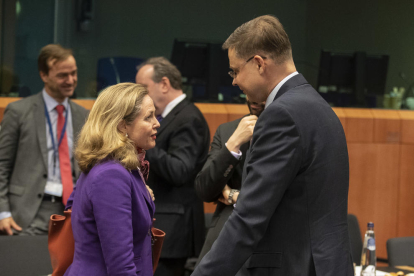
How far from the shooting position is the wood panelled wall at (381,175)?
5.04 m

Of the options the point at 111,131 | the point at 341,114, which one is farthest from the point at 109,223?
the point at 341,114

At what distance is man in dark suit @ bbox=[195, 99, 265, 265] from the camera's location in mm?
2484

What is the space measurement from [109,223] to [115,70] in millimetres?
3324

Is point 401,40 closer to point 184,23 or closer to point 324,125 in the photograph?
point 184,23

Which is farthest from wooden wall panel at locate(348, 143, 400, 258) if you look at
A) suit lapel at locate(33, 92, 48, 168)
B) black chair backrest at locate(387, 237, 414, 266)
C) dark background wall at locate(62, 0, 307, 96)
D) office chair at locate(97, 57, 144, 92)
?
suit lapel at locate(33, 92, 48, 168)

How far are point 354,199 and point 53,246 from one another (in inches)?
143

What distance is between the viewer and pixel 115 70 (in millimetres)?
4875

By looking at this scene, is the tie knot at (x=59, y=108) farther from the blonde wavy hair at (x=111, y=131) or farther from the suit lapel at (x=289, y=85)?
the suit lapel at (x=289, y=85)

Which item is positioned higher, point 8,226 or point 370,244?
point 370,244

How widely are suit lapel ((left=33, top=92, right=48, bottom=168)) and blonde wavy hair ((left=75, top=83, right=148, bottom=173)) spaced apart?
149 centimetres

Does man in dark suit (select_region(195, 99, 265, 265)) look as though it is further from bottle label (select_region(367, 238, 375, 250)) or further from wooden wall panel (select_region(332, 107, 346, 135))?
wooden wall panel (select_region(332, 107, 346, 135))

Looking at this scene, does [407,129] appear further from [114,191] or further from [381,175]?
[114,191]

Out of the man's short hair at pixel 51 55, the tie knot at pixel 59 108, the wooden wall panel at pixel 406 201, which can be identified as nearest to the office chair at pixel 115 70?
the man's short hair at pixel 51 55

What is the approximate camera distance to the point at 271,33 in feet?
5.46
